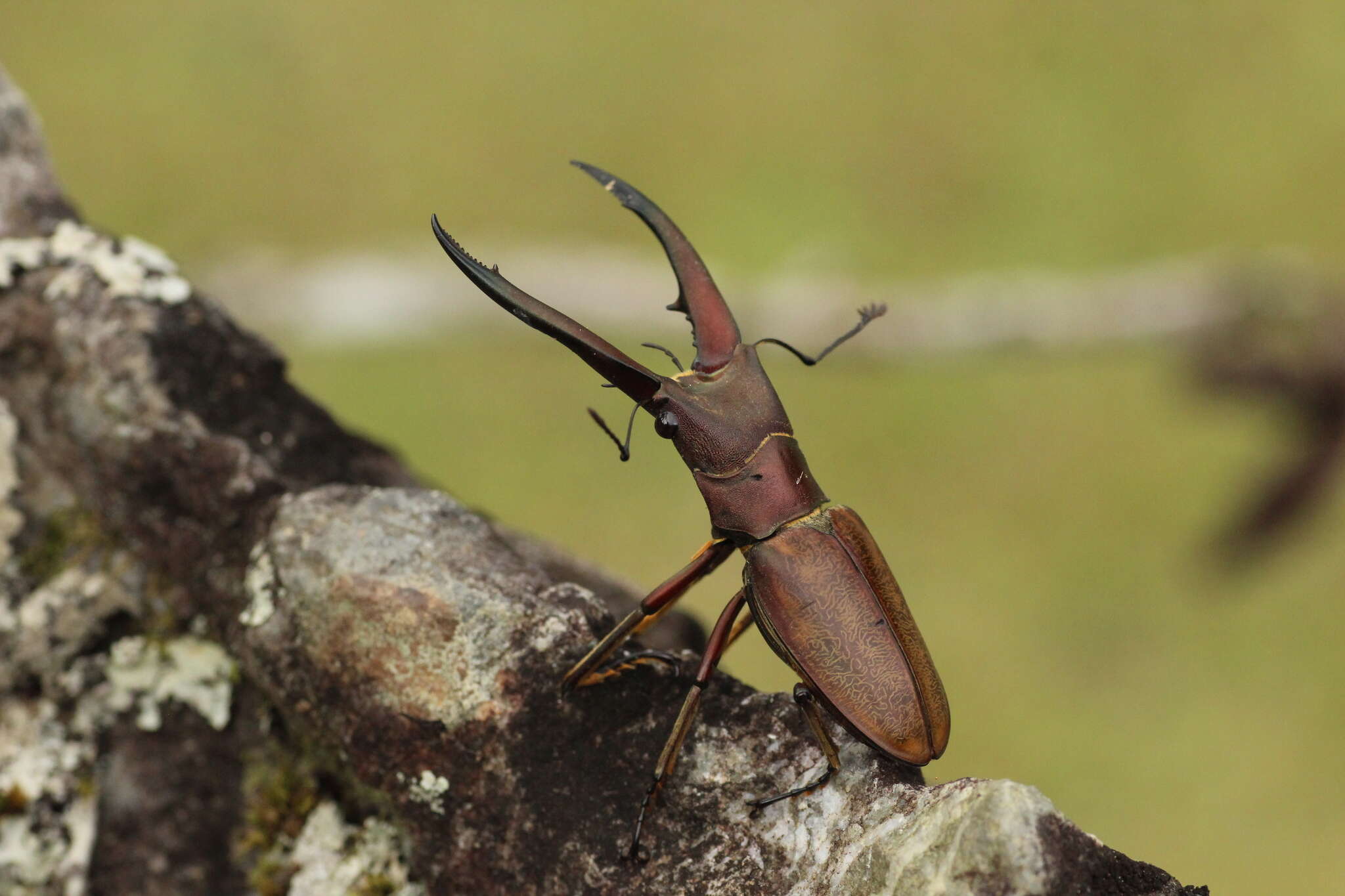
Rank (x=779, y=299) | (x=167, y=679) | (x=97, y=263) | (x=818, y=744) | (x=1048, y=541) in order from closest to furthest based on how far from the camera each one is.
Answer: (x=818, y=744), (x=167, y=679), (x=97, y=263), (x=779, y=299), (x=1048, y=541)

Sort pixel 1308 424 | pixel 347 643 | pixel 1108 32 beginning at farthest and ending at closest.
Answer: pixel 1108 32 < pixel 1308 424 < pixel 347 643

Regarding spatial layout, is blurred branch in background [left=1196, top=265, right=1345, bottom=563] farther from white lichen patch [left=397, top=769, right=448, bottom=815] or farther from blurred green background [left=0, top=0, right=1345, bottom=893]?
white lichen patch [left=397, top=769, right=448, bottom=815]

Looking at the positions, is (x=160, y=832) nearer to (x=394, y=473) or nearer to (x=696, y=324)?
(x=394, y=473)

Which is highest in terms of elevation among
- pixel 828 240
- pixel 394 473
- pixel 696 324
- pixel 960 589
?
pixel 828 240

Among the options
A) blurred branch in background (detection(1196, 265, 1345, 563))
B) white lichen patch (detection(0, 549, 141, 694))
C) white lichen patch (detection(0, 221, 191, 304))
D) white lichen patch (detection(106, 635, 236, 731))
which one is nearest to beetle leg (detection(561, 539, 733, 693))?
white lichen patch (detection(106, 635, 236, 731))

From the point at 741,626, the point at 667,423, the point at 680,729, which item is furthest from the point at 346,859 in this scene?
the point at 667,423

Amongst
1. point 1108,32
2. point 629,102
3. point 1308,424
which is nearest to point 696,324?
point 1308,424

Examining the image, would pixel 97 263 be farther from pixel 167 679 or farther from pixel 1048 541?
pixel 1048 541
